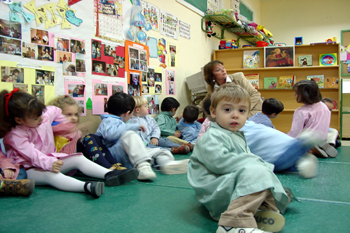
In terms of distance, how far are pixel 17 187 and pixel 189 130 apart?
203 cm

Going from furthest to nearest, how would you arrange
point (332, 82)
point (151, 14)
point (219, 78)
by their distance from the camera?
point (332, 82) < point (151, 14) < point (219, 78)

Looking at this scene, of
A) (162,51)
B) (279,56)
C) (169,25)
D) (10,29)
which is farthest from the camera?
(279,56)

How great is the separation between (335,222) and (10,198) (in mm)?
1448

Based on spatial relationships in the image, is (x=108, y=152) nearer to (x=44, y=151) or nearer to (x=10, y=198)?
(x=44, y=151)

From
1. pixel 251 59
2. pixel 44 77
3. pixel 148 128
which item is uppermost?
pixel 251 59

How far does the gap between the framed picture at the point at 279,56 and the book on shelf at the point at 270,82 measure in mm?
229

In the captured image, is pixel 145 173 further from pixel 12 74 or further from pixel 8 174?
pixel 12 74

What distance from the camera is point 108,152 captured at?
1.91 meters

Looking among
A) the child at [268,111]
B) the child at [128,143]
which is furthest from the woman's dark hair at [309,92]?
the child at [128,143]

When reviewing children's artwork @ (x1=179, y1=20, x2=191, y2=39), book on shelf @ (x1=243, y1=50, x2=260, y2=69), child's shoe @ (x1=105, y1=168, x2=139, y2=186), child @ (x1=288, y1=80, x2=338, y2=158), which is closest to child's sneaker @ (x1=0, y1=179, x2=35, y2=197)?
child's shoe @ (x1=105, y1=168, x2=139, y2=186)

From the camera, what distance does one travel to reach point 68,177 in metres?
1.49

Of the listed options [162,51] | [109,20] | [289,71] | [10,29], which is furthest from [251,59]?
[10,29]

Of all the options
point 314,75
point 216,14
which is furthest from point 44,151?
point 314,75

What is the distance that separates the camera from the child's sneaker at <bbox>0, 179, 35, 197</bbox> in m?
1.35
